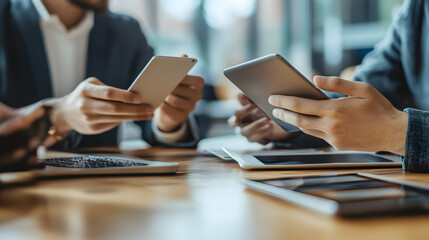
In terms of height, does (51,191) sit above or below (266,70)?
below

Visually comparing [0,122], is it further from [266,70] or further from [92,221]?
[266,70]

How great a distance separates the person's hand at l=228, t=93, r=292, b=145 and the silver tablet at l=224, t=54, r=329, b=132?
0.29 meters

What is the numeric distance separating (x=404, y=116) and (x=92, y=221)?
59 cm

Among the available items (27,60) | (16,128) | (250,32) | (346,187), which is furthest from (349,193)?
(250,32)

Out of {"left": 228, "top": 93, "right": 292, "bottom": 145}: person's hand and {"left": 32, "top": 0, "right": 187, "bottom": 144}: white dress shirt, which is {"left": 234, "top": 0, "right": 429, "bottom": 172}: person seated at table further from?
{"left": 32, "top": 0, "right": 187, "bottom": 144}: white dress shirt

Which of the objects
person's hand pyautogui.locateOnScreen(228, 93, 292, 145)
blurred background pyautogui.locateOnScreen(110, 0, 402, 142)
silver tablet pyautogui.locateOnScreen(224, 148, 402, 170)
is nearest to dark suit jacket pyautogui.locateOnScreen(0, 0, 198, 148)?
person's hand pyautogui.locateOnScreen(228, 93, 292, 145)

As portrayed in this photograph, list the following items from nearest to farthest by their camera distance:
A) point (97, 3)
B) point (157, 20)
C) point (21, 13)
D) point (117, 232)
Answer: point (117, 232) → point (21, 13) → point (97, 3) → point (157, 20)

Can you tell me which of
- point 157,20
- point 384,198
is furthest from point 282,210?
Result: point 157,20

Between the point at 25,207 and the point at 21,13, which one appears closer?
the point at 25,207

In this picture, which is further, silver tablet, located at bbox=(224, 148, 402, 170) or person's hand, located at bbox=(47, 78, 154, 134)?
person's hand, located at bbox=(47, 78, 154, 134)

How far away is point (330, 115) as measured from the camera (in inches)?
27.8

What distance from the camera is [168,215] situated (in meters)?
0.44

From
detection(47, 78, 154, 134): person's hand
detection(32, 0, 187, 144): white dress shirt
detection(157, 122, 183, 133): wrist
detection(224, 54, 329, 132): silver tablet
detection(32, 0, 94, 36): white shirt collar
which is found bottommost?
detection(157, 122, 183, 133): wrist

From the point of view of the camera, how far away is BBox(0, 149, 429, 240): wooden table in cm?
37
